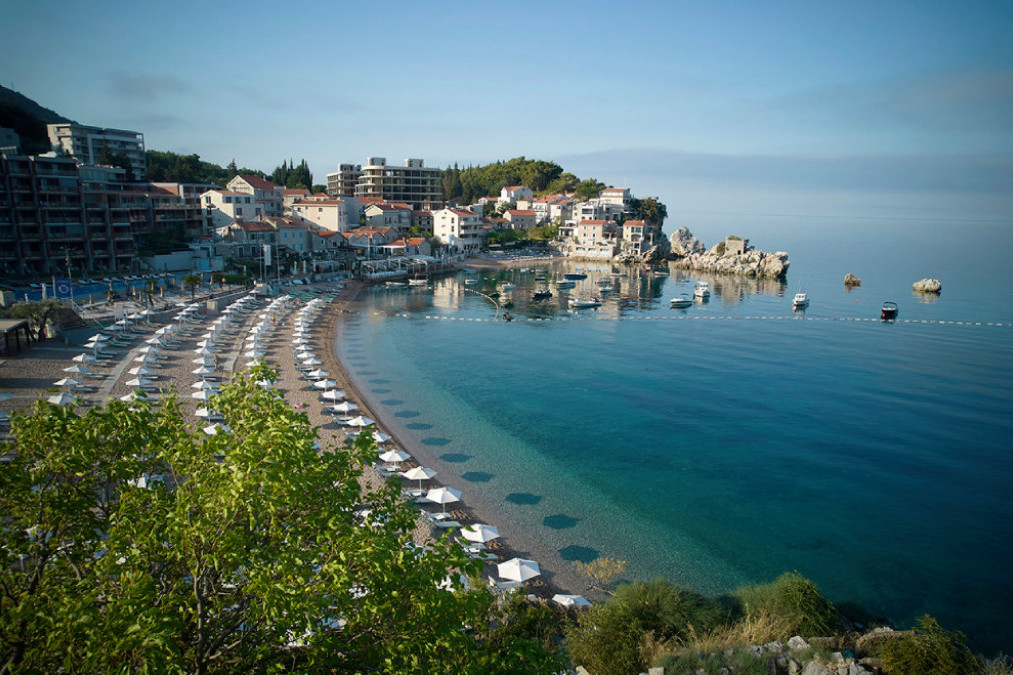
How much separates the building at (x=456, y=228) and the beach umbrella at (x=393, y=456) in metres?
75.8

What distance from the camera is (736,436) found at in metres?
27.5

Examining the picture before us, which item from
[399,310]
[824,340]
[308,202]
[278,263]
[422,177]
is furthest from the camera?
[422,177]

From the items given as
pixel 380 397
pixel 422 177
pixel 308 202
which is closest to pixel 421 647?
pixel 380 397

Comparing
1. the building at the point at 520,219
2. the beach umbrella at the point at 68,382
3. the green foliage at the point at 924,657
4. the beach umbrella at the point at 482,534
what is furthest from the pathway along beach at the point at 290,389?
the building at the point at 520,219

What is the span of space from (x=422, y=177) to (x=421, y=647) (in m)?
112

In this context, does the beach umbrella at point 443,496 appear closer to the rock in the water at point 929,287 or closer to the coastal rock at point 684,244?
the rock in the water at point 929,287

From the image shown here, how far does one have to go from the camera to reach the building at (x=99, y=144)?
77.5 m

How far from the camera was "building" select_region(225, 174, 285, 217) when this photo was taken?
252 ft

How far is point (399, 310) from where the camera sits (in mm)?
56281

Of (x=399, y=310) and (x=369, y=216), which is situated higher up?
(x=369, y=216)

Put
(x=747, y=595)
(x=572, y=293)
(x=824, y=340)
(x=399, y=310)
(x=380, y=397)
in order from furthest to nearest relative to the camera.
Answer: (x=572, y=293) → (x=399, y=310) → (x=824, y=340) → (x=380, y=397) → (x=747, y=595)

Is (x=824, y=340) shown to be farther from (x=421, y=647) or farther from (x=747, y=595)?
(x=421, y=647)

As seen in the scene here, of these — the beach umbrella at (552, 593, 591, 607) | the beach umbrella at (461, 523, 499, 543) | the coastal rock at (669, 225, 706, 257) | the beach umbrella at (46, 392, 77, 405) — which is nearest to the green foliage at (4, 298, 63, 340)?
the beach umbrella at (46, 392, 77, 405)

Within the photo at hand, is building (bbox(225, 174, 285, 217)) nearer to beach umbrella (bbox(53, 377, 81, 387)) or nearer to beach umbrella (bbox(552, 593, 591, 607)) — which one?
beach umbrella (bbox(53, 377, 81, 387))
